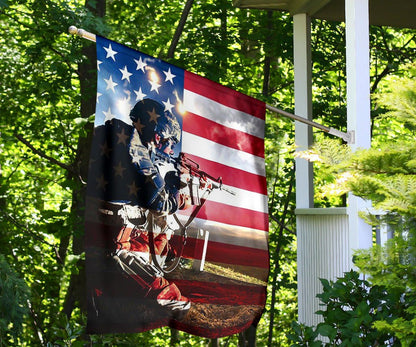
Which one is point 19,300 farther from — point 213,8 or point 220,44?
point 213,8

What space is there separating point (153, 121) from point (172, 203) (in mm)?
519

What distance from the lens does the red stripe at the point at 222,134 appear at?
4363 mm

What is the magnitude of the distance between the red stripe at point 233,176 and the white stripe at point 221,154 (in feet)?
0.09

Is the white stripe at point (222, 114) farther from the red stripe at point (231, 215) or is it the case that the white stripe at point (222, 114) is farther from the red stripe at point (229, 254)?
the red stripe at point (229, 254)

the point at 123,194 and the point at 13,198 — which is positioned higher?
the point at 13,198

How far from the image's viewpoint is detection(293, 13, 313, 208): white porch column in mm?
5641

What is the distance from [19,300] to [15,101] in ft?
18.2

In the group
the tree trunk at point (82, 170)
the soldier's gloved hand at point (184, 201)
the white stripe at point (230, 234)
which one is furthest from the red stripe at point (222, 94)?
the tree trunk at point (82, 170)

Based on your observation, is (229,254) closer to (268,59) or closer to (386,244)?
(386,244)

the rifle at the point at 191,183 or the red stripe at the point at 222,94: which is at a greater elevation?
the red stripe at the point at 222,94

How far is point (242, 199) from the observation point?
4625 mm

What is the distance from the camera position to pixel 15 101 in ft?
33.4

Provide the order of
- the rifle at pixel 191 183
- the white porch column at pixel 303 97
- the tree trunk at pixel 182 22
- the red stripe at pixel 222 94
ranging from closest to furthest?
1. the rifle at pixel 191 183
2. the red stripe at pixel 222 94
3. the white porch column at pixel 303 97
4. the tree trunk at pixel 182 22

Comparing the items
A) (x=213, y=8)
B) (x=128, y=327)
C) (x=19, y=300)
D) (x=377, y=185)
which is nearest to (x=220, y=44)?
(x=213, y=8)
